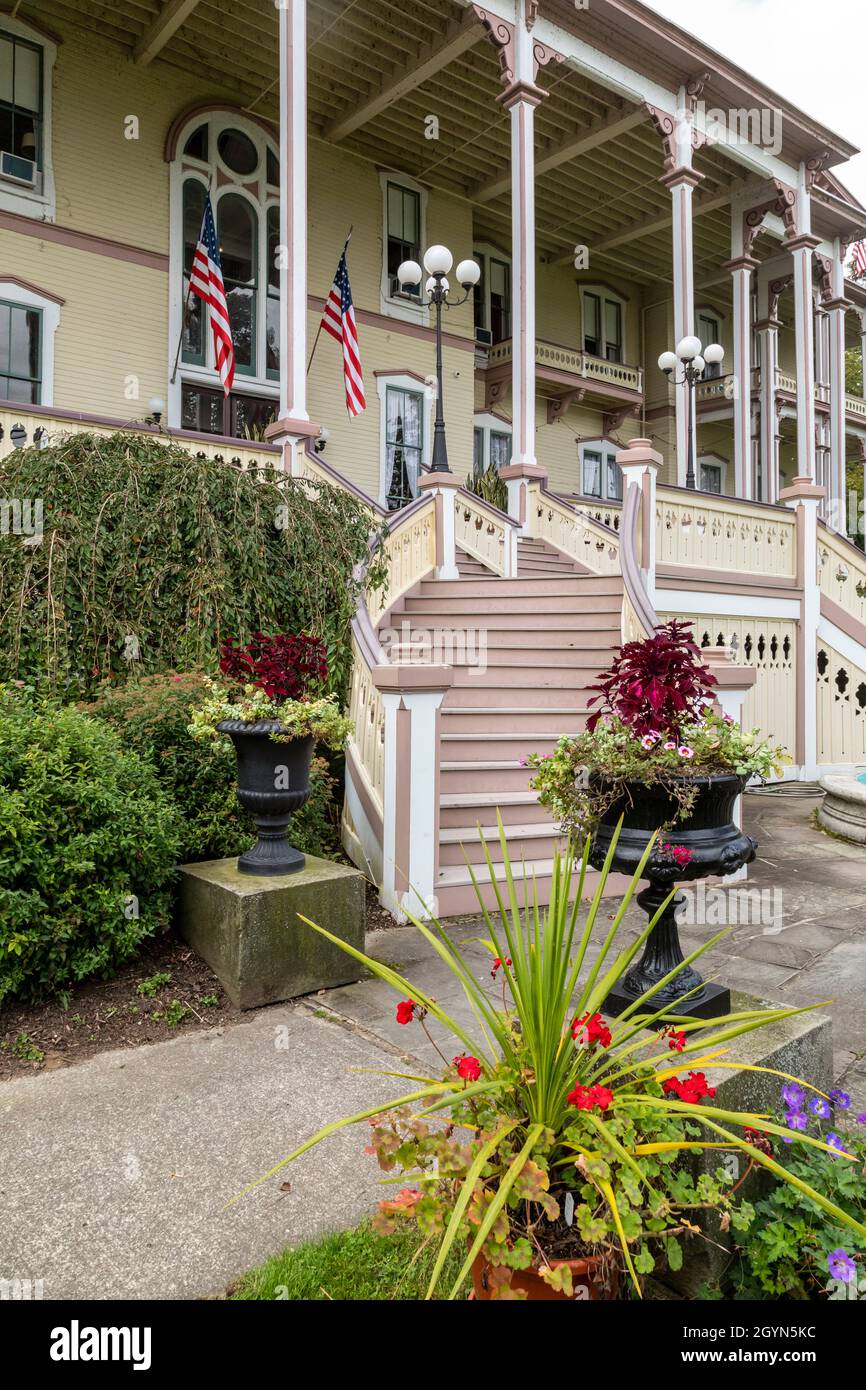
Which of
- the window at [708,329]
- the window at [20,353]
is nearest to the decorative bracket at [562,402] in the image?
the window at [708,329]

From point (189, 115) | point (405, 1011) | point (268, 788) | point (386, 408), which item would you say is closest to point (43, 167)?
point (189, 115)

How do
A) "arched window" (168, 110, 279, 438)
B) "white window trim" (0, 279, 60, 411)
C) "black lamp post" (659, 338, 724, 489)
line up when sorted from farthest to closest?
"black lamp post" (659, 338, 724, 489) < "arched window" (168, 110, 279, 438) < "white window trim" (0, 279, 60, 411)

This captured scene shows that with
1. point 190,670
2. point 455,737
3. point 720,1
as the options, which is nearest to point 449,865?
point 455,737

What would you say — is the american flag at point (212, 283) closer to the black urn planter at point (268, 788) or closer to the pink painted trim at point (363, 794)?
the pink painted trim at point (363, 794)

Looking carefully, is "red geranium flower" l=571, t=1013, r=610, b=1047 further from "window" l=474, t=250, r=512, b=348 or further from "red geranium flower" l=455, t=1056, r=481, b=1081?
"window" l=474, t=250, r=512, b=348

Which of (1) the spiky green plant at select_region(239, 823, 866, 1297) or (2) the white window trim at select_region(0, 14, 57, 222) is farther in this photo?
(2) the white window trim at select_region(0, 14, 57, 222)

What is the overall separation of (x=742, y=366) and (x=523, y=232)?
6823mm

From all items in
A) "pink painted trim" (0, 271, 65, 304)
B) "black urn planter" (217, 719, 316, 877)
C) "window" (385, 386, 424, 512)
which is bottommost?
"black urn planter" (217, 719, 316, 877)

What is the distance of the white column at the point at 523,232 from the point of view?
12.4 m

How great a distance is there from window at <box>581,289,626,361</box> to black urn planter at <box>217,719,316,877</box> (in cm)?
1813

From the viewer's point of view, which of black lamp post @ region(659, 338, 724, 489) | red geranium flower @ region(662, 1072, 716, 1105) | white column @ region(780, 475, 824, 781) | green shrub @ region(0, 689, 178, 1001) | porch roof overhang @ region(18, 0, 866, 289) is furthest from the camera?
black lamp post @ region(659, 338, 724, 489)

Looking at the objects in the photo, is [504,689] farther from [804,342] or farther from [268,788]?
[804,342]

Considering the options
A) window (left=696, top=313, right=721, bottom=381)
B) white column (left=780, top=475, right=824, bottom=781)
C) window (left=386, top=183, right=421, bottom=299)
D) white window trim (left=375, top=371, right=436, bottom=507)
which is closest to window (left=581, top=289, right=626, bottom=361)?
window (left=696, top=313, right=721, bottom=381)

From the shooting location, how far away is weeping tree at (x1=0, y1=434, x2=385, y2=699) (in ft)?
18.8
